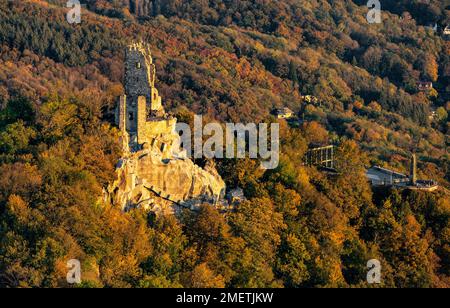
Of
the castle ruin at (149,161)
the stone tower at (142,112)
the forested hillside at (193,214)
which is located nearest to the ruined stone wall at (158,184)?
the castle ruin at (149,161)

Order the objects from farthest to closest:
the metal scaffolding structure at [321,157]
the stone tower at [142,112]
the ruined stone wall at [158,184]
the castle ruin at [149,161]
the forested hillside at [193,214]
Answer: the metal scaffolding structure at [321,157]
the stone tower at [142,112]
the castle ruin at [149,161]
the ruined stone wall at [158,184]
the forested hillside at [193,214]

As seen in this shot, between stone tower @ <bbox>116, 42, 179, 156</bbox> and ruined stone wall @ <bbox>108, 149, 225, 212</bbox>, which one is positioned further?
stone tower @ <bbox>116, 42, 179, 156</bbox>

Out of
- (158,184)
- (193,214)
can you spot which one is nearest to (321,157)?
(193,214)

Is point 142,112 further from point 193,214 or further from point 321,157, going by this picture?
point 321,157

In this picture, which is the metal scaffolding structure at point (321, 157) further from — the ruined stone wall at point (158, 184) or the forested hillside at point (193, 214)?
the ruined stone wall at point (158, 184)

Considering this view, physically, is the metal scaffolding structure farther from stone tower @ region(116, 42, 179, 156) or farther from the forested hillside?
stone tower @ region(116, 42, 179, 156)

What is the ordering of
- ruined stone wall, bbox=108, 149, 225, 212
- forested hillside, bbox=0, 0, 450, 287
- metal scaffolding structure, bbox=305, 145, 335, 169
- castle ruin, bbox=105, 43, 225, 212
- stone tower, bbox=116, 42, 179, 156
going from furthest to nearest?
1. metal scaffolding structure, bbox=305, 145, 335, 169
2. stone tower, bbox=116, 42, 179, 156
3. castle ruin, bbox=105, 43, 225, 212
4. ruined stone wall, bbox=108, 149, 225, 212
5. forested hillside, bbox=0, 0, 450, 287

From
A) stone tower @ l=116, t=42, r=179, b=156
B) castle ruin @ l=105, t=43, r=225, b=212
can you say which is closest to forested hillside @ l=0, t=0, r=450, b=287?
castle ruin @ l=105, t=43, r=225, b=212

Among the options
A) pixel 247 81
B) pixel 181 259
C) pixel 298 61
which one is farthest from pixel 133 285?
pixel 298 61
